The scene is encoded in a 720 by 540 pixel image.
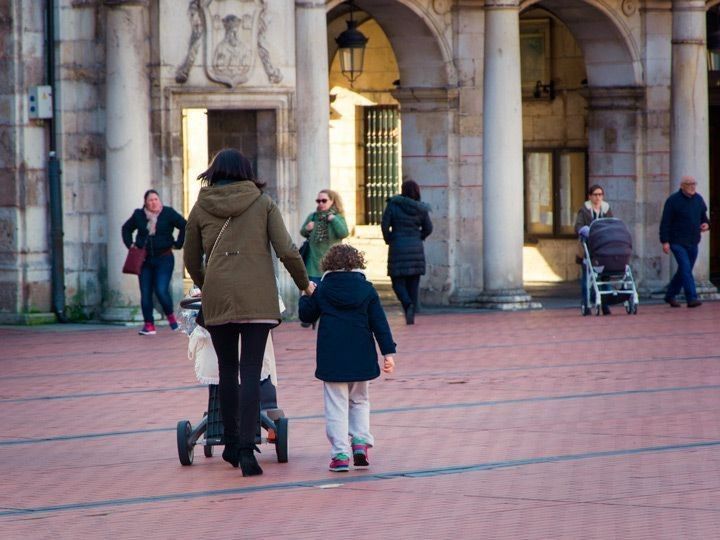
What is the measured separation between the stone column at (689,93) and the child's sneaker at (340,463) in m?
15.2

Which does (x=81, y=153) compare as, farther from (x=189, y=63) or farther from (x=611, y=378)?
(x=611, y=378)

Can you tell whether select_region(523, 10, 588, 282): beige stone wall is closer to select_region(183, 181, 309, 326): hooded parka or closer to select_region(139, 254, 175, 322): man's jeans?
select_region(139, 254, 175, 322): man's jeans

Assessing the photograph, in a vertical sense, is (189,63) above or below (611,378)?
above

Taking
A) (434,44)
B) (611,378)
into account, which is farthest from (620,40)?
(611,378)

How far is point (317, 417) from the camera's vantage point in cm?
1232

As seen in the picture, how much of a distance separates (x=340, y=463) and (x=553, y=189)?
760 inches

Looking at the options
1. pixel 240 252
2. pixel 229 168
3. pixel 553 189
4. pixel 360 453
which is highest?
pixel 229 168

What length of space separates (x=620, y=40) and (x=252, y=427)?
1622 centimetres

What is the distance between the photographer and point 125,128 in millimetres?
20359

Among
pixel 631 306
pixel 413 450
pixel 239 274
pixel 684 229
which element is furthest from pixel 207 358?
pixel 684 229

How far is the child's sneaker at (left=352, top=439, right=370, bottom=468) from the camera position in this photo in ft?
32.8

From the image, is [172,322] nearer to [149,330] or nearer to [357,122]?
[149,330]

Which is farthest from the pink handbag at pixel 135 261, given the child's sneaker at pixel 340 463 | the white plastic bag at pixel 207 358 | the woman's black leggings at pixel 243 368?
the child's sneaker at pixel 340 463

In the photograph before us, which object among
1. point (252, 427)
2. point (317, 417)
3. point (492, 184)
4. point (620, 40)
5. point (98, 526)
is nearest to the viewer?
point (98, 526)
